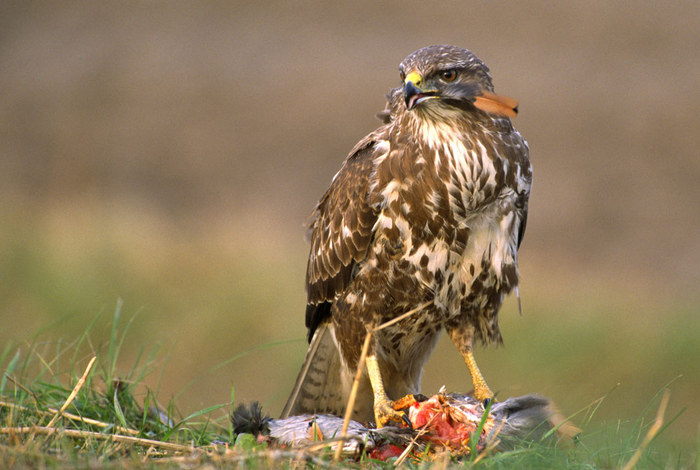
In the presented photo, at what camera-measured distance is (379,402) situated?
3775mm

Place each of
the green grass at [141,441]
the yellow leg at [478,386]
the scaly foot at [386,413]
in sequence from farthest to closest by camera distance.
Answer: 1. the yellow leg at [478,386]
2. the scaly foot at [386,413]
3. the green grass at [141,441]

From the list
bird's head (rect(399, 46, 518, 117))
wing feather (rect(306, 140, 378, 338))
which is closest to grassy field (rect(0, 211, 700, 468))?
wing feather (rect(306, 140, 378, 338))

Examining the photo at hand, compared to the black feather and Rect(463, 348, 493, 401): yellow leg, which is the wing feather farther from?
the black feather

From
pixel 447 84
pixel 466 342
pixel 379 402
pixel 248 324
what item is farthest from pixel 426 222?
pixel 248 324

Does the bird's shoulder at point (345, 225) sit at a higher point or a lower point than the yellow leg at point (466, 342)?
higher

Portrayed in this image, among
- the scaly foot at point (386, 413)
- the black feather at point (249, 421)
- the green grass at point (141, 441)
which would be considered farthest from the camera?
the scaly foot at point (386, 413)

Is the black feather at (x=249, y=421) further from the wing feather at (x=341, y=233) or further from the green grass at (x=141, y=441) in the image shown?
the wing feather at (x=341, y=233)

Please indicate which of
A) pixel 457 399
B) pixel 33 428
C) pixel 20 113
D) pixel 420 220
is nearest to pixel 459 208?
pixel 420 220

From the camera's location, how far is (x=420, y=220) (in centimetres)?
372

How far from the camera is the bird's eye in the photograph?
358 cm

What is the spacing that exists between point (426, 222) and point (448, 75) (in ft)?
1.96

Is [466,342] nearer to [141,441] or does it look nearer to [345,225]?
[345,225]

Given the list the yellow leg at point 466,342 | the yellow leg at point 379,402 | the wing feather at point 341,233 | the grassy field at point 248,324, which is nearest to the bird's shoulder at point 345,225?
the wing feather at point 341,233

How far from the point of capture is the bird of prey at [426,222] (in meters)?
3.65
